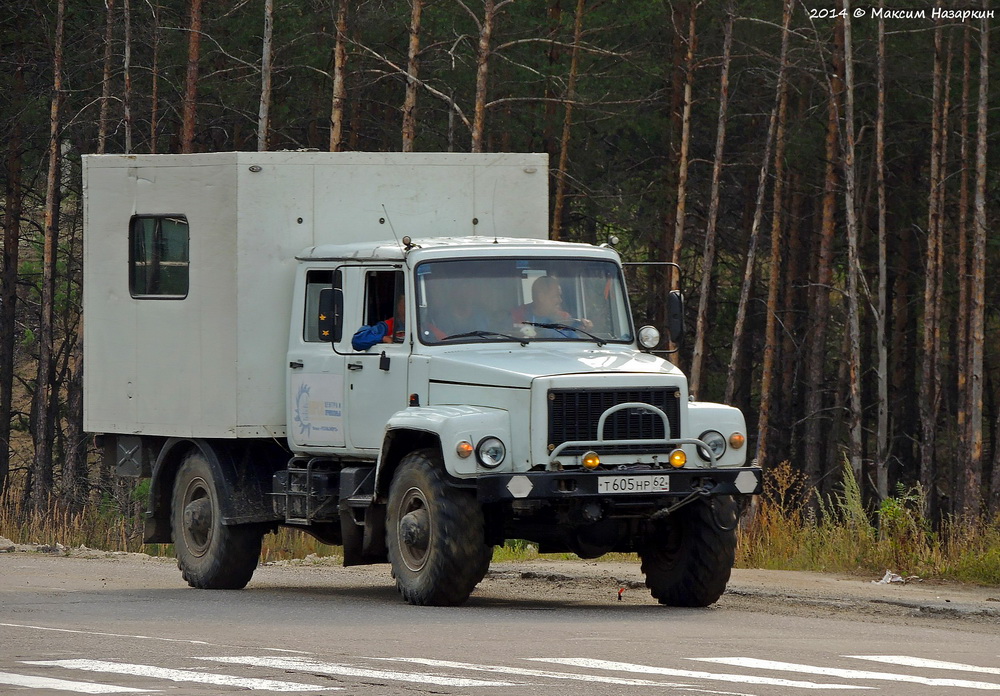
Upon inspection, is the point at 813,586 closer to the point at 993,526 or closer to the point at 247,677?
the point at 993,526

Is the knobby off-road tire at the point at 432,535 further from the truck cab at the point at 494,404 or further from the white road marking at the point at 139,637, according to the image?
the white road marking at the point at 139,637

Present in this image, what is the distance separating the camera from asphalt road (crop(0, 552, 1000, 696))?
9.11m

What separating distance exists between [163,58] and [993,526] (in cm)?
2664

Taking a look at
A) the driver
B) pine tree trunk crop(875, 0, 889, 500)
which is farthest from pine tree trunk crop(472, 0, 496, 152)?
the driver

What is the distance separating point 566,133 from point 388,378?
23.5 m

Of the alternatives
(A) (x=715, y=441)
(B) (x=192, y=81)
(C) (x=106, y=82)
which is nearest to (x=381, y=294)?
(A) (x=715, y=441)

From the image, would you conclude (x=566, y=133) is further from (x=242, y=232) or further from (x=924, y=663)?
(x=924, y=663)

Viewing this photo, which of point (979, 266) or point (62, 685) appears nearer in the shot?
point (62, 685)

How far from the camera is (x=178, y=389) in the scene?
16.1m

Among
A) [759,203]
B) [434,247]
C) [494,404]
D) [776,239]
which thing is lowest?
[494,404]

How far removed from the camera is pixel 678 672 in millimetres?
9516

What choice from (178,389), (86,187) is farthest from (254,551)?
(86,187)

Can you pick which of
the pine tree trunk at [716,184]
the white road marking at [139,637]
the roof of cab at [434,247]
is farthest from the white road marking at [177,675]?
the pine tree trunk at [716,184]

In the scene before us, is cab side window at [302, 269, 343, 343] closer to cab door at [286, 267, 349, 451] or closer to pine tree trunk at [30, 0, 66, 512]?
cab door at [286, 267, 349, 451]
